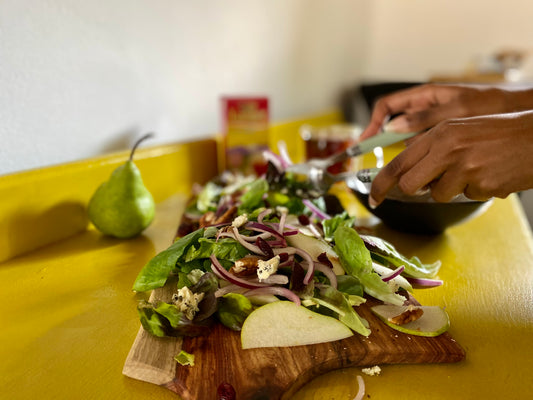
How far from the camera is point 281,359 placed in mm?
591

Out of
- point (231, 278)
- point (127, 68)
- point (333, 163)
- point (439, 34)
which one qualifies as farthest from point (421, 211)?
point (439, 34)

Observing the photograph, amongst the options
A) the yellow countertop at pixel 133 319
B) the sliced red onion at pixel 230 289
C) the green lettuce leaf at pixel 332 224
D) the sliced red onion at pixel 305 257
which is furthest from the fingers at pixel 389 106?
the sliced red onion at pixel 230 289

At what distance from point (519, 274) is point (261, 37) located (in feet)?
5.41

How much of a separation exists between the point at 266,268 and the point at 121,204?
1.60 feet

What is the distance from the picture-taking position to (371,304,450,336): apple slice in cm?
66

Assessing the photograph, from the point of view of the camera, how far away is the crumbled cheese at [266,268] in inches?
27.4

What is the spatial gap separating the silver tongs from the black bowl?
0.37 feet

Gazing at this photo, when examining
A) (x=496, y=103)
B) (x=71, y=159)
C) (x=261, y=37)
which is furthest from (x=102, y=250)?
(x=261, y=37)

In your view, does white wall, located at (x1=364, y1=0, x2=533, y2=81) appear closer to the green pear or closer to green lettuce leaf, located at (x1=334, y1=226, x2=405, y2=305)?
the green pear

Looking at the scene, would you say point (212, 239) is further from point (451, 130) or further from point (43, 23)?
point (43, 23)

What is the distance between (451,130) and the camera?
0.80 m

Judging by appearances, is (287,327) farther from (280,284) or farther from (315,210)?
(315,210)

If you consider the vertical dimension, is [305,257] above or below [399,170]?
below

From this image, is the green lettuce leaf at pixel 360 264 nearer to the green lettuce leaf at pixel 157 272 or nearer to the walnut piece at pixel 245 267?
the walnut piece at pixel 245 267
